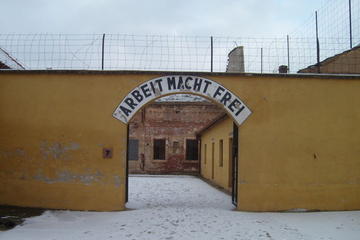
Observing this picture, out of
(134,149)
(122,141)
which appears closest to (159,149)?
(134,149)

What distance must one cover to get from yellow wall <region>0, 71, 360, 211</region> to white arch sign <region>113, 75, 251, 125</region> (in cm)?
16

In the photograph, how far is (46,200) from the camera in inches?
367

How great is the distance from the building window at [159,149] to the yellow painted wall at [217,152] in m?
3.44

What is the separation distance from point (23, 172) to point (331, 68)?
11624 millimetres

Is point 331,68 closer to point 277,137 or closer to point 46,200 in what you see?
point 277,137

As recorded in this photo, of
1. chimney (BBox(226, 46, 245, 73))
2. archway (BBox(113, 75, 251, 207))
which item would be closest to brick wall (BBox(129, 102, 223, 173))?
chimney (BBox(226, 46, 245, 73))

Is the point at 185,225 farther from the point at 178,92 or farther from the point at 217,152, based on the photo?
the point at 217,152

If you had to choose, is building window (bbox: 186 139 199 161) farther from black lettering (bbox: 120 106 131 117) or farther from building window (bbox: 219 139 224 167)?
black lettering (bbox: 120 106 131 117)

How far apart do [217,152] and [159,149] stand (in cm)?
998

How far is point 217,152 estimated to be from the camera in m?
18.5

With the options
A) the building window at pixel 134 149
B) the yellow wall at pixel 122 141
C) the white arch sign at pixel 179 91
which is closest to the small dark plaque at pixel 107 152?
the yellow wall at pixel 122 141

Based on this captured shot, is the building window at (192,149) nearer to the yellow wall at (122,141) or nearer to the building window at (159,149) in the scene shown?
the building window at (159,149)

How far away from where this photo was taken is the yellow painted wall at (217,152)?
604 inches

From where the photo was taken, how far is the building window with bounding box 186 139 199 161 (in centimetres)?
2760
